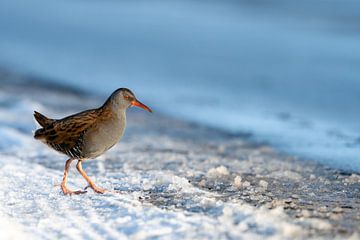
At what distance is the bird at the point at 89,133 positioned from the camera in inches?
241

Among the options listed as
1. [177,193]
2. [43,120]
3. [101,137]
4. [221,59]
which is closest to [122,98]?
[101,137]

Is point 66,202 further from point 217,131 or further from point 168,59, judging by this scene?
point 168,59

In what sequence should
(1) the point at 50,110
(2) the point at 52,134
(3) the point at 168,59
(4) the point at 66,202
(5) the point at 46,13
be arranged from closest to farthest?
(4) the point at 66,202 < (2) the point at 52,134 < (1) the point at 50,110 < (3) the point at 168,59 < (5) the point at 46,13

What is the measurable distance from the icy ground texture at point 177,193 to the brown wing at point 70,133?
39 centimetres

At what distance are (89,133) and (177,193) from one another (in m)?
1.00

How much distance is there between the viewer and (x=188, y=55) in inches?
648

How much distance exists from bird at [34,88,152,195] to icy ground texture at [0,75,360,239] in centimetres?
35

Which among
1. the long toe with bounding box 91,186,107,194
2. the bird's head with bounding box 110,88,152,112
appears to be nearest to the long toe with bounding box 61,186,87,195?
the long toe with bounding box 91,186,107,194

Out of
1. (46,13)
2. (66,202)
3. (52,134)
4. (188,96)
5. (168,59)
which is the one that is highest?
(46,13)

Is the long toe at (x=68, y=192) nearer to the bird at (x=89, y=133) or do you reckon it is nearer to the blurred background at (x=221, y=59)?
the bird at (x=89, y=133)

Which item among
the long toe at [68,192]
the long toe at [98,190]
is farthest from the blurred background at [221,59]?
the long toe at [68,192]

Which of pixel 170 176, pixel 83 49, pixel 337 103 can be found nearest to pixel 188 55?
pixel 83 49

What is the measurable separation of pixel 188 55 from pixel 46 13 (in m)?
9.49

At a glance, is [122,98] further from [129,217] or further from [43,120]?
[129,217]
